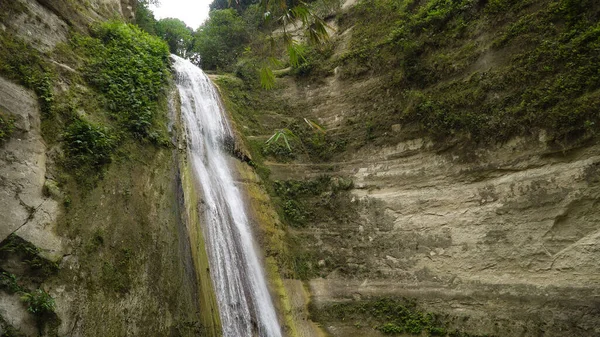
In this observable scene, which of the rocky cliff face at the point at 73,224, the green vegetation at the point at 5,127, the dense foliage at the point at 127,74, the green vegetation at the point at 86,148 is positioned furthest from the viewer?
the dense foliage at the point at 127,74

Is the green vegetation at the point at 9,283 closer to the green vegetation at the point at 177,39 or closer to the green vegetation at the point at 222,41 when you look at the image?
the green vegetation at the point at 222,41

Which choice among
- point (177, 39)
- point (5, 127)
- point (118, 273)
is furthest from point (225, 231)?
point (177, 39)

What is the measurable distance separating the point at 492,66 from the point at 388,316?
5540 mm

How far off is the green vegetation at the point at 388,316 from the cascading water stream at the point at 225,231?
1.35m

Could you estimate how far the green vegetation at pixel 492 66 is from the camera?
604 centimetres

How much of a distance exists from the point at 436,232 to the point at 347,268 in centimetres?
212

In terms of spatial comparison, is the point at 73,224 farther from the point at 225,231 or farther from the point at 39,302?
the point at 225,231

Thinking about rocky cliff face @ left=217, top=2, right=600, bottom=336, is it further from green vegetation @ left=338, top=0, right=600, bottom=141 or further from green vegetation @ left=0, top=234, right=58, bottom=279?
green vegetation @ left=0, top=234, right=58, bottom=279

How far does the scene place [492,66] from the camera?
290 inches

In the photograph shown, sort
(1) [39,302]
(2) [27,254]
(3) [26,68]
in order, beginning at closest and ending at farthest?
(1) [39,302] → (2) [27,254] → (3) [26,68]

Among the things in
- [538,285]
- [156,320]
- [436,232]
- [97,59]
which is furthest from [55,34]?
[538,285]

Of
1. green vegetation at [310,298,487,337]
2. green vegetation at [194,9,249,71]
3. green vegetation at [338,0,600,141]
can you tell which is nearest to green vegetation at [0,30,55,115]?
green vegetation at [310,298,487,337]

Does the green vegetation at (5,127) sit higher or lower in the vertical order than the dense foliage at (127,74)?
lower

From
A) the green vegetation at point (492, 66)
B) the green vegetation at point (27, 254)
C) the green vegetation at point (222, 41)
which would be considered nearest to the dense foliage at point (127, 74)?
the green vegetation at point (27, 254)
